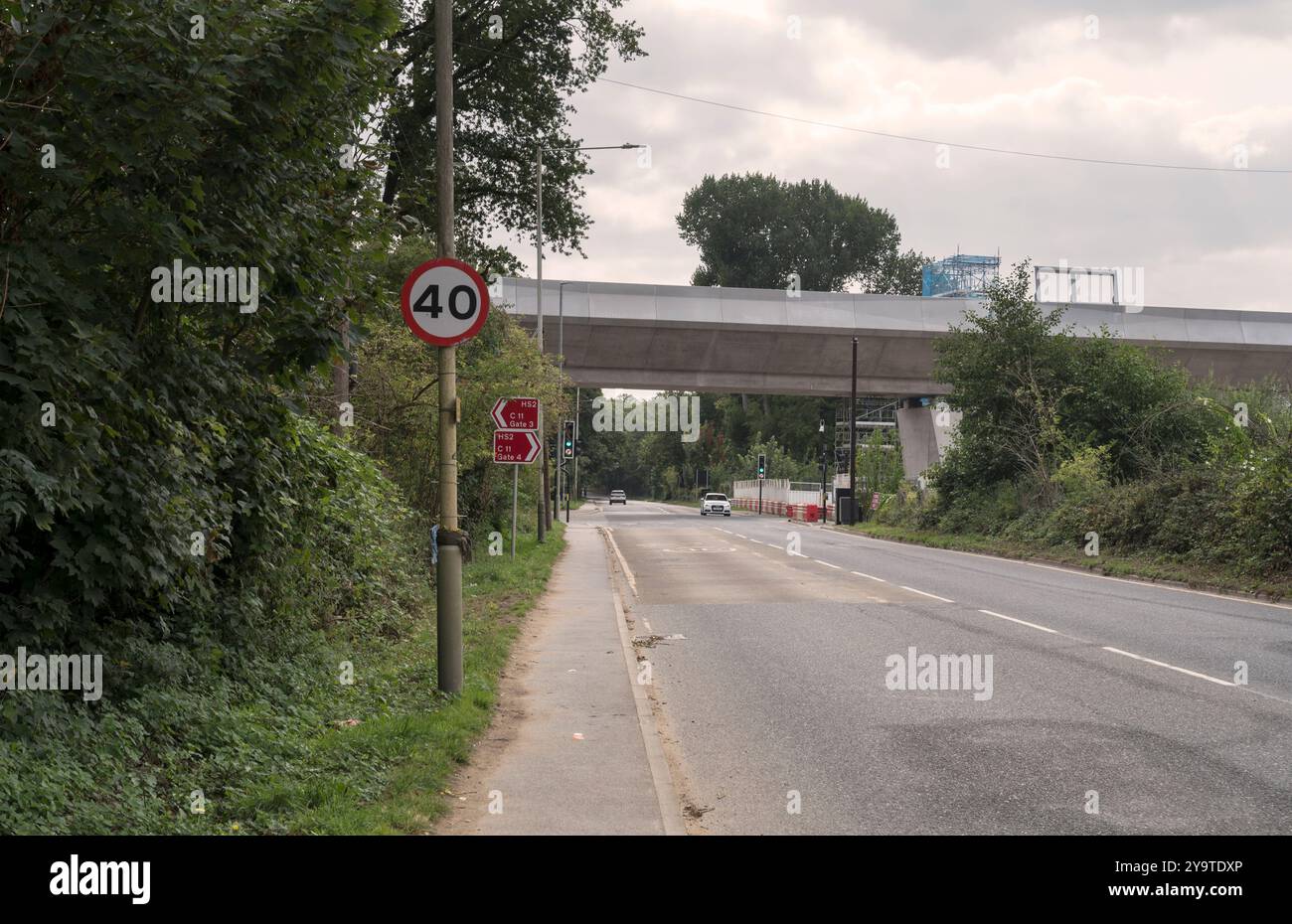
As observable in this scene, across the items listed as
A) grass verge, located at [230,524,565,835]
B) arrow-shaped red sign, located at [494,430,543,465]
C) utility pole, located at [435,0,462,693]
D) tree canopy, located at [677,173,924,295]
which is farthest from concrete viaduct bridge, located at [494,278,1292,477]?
tree canopy, located at [677,173,924,295]

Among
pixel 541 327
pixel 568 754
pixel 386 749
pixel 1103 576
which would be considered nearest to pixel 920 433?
pixel 541 327

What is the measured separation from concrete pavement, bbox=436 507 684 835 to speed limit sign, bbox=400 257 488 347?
125 inches

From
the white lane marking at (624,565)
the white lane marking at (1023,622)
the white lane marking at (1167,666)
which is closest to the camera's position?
the white lane marking at (1167,666)

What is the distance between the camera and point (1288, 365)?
47.1 meters

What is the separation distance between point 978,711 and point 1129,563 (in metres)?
17.1

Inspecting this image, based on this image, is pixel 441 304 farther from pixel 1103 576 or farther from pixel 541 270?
pixel 541 270

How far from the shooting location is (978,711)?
31.4ft

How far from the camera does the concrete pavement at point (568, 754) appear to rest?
21.0 feet

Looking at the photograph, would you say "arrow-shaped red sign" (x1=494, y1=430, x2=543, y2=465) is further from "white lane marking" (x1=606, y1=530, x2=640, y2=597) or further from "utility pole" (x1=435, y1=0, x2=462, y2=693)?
"utility pole" (x1=435, y1=0, x2=462, y2=693)

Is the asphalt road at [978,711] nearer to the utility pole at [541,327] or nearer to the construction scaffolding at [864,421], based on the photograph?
the utility pole at [541,327]

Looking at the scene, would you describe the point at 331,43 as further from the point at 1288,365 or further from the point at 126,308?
the point at 1288,365

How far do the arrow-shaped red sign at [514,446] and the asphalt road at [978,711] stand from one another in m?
3.34

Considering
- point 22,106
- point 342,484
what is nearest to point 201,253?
point 22,106

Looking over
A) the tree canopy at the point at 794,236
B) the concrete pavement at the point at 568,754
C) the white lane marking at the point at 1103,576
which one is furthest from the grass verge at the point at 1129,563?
the tree canopy at the point at 794,236
